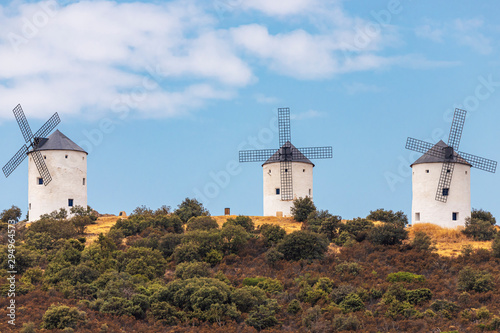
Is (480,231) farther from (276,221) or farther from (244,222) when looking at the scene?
(244,222)

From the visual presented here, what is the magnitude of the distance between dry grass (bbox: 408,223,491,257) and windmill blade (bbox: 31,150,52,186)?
87.4 feet

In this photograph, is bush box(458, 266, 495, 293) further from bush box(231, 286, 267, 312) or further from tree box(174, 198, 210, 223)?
tree box(174, 198, 210, 223)

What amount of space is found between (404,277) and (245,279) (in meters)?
8.58

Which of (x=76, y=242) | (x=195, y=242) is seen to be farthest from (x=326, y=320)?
(x=76, y=242)

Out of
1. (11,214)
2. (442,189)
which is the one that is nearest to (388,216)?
(442,189)

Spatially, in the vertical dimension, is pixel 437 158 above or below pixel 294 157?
below

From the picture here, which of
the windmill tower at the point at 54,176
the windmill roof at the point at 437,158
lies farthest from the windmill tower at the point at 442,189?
the windmill tower at the point at 54,176

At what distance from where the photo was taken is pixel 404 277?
3719 cm

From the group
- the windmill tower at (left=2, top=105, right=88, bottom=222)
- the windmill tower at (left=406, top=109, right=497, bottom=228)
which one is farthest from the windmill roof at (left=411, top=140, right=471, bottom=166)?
the windmill tower at (left=2, top=105, right=88, bottom=222)

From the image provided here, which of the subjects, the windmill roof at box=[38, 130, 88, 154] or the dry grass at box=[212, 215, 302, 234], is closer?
the dry grass at box=[212, 215, 302, 234]

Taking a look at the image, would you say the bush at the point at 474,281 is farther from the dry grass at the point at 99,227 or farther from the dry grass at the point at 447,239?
the dry grass at the point at 99,227

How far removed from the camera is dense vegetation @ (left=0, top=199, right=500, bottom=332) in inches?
1261

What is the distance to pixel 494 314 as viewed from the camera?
106ft

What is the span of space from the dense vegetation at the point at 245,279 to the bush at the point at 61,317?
5 cm
